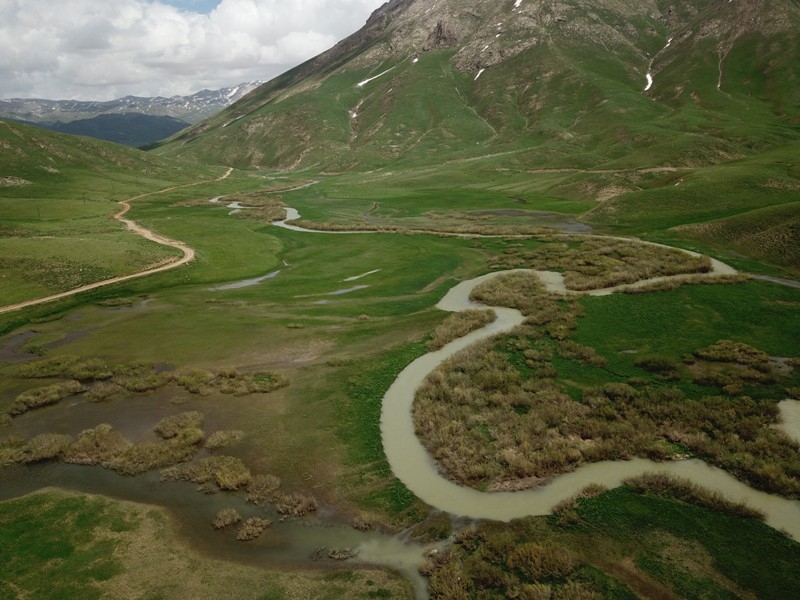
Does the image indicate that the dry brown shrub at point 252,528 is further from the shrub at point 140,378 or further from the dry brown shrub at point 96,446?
the shrub at point 140,378

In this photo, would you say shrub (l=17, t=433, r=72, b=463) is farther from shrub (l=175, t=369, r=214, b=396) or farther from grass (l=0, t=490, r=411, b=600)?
shrub (l=175, t=369, r=214, b=396)

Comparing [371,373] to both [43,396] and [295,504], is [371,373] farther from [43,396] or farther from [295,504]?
[43,396]

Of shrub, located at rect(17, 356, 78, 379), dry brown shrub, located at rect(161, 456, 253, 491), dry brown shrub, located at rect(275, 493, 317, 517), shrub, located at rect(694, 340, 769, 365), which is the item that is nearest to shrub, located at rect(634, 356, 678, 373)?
shrub, located at rect(694, 340, 769, 365)

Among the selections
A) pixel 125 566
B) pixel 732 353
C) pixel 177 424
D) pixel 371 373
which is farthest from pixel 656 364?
pixel 125 566

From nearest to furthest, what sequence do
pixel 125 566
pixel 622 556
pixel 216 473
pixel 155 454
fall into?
1. pixel 622 556
2. pixel 125 566
3. pixel 216 473
4. pixel 155 454

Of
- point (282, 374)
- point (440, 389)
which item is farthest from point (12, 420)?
point (440, 389)

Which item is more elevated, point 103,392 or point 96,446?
point 103,392
